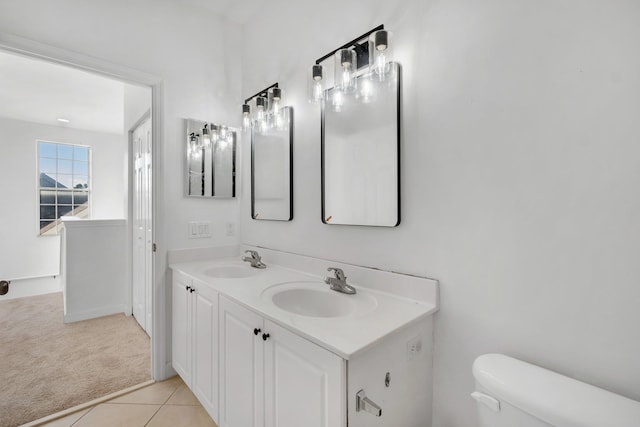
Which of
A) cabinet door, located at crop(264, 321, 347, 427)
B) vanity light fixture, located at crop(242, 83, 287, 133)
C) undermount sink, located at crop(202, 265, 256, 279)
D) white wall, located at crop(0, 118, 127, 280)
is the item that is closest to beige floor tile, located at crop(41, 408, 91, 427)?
undermount sink, located at crop(202, 265, 256, 279)

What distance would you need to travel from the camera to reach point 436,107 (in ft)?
3.84

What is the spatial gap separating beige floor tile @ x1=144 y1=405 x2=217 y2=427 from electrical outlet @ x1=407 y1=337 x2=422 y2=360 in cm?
122

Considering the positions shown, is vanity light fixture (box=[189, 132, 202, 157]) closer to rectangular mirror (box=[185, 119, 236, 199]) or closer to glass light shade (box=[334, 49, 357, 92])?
rectangular mirror (box=[185, 119, 236, 199])

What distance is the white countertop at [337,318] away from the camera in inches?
33.8

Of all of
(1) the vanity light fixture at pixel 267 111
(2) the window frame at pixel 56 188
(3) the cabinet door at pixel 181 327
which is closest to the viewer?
(3) the cabinet door at pixel 181 327

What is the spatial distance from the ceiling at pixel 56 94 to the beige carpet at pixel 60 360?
238 cm

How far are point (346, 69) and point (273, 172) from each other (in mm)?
881

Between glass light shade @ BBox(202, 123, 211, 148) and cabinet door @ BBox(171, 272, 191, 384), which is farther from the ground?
glass light shade @ BBox(202, 123, 211, 148)

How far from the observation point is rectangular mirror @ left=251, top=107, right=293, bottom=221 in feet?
6.17

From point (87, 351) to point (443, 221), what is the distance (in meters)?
2.95

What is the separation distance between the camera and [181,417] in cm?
161

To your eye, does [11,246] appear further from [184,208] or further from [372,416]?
[372,416]

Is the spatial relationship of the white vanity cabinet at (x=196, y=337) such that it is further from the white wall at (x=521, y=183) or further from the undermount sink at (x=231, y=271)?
the white wall at (x=521, y=183)

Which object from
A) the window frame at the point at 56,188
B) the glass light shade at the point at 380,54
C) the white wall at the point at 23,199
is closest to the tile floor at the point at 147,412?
the glass light shade at the point at 380,54
